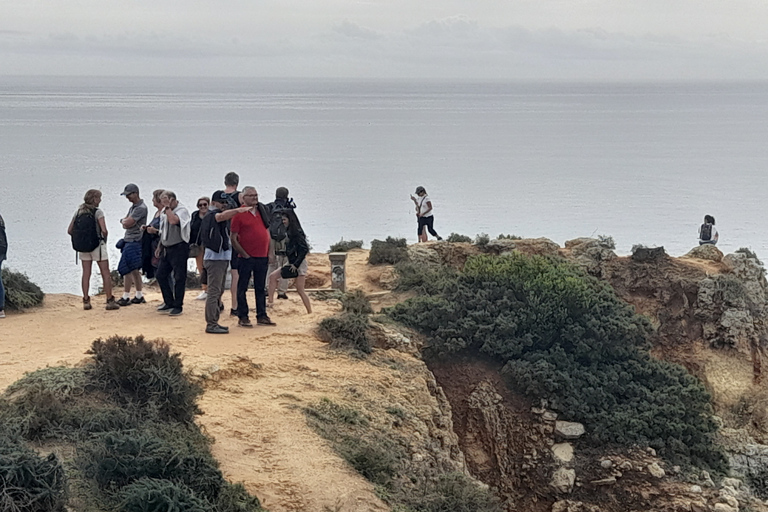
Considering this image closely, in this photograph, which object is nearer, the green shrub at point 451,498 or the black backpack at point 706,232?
the green shrub at point 451,498

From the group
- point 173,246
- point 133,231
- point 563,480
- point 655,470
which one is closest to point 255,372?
point 173,246

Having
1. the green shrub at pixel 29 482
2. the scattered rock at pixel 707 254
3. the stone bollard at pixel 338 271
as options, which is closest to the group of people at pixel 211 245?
the stone bollard at pixel 338 271

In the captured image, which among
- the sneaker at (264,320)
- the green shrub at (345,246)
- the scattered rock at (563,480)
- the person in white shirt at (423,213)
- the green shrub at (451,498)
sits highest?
the person in white shirt at (423,213)

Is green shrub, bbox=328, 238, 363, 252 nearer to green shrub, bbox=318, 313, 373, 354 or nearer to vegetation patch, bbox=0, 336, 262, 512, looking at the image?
green shrub, bbox=318, 313, 373, 354

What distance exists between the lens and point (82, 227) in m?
13.5

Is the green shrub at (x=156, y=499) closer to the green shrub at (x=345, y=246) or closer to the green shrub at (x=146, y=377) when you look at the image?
the green shrub at (x=146, y=377)

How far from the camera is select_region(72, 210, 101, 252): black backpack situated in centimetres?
1342

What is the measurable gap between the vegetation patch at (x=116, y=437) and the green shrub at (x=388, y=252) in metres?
9.86

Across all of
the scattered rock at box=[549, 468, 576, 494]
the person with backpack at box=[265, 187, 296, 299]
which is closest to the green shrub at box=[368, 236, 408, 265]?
the person with backpack at box=[265, 187, 296, 299]

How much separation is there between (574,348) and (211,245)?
18.7 feet

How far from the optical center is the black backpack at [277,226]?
41.5 feet

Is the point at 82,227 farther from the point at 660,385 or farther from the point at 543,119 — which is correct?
the point at 543,119

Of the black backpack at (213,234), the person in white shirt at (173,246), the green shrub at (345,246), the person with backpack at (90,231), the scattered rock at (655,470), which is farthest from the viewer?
the green shrub at (345,246)

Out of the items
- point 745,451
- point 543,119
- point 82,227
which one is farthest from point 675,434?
point 543,119
